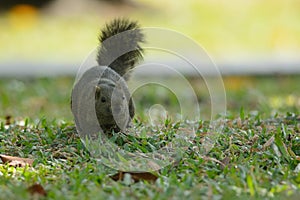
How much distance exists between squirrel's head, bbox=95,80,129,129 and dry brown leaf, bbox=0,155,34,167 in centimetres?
58

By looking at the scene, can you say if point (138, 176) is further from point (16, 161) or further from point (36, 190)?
point (16, 161)

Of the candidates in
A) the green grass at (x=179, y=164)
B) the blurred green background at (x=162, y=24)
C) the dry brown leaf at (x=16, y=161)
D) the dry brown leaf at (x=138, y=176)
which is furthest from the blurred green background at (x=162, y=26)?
Answer: the dry brown leaf at (x=138, y=176)

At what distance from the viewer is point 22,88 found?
8.40 metres

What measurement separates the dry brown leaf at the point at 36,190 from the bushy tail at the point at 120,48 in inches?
62.0

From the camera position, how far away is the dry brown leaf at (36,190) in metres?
3.45

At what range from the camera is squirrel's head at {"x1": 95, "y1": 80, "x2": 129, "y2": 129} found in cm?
445

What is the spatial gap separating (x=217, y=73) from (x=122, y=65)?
426 centimetres

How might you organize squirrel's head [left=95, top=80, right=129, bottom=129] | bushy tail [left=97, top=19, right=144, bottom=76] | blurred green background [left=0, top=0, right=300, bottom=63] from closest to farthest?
squirrel's head [left=95, top=80, right=129, bottom=129], bushy tail [left=97, top=19, right=144, bottom=76], blurred green background [left=0, top=0, right=300, bottom=63]

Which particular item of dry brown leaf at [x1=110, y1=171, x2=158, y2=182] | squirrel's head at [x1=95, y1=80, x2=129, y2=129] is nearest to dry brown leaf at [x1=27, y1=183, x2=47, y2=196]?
dry brown leaf at [x1=110, y1=171, x2=158, y2=182]

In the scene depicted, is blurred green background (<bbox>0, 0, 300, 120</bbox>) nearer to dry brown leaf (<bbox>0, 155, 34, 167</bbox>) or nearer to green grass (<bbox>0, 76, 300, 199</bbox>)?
green grass (<bbox>0, 76, 300, 199</bbox>)

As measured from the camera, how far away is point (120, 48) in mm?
4938

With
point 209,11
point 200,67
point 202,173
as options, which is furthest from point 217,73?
point 202,173

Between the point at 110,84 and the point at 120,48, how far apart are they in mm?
505

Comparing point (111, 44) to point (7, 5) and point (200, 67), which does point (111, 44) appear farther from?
point (7, 5)
